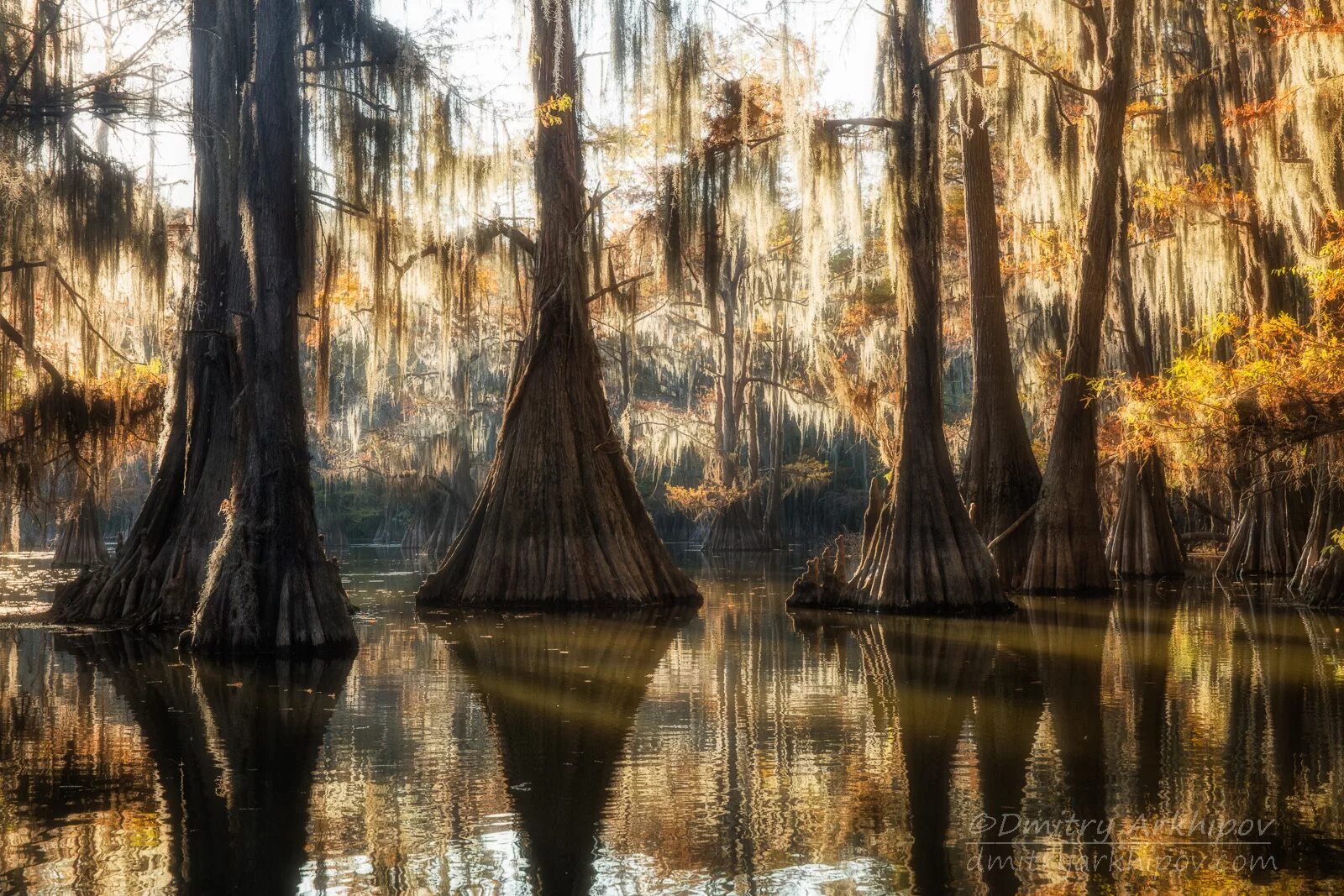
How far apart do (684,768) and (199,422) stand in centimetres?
823

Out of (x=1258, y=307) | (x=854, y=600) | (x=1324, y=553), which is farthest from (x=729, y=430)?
(x=1324, y=553)

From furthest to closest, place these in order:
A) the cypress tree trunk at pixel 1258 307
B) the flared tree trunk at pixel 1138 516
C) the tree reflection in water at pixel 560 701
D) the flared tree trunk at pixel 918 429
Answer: the flared tree trunk at pixel 1138 516 < the cypress tree trunk at pixel 1258 307 < the flared tree trunk at pixel 918 429 < the tree reflection in water at pixel 560 701

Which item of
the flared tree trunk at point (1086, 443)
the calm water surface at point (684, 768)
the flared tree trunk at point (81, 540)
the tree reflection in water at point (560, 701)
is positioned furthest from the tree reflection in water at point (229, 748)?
the flared tree trunk at point (81, 540)

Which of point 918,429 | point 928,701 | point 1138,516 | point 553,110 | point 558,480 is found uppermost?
point 553,110

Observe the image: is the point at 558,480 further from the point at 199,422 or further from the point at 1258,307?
the point at 1258,307

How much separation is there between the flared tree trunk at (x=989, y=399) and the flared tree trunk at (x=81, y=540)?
53.1 ft

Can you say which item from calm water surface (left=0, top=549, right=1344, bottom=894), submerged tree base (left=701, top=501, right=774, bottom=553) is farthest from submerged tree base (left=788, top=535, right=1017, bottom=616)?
submerged tree base (left=701, top=501, right=774, bottom=553)

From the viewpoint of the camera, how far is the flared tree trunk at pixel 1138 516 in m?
18.8

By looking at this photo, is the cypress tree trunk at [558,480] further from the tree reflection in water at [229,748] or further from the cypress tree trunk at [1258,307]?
the cypress tree trunk at [1258,307]

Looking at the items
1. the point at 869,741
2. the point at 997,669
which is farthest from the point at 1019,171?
the point at 869,741

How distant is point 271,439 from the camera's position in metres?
10.5

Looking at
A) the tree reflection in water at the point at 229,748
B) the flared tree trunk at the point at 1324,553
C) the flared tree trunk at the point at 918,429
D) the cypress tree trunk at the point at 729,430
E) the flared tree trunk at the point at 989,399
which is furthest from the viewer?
the cypress tree trunk at the point at 729,430

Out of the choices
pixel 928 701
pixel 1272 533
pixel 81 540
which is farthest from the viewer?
pixel 81 540

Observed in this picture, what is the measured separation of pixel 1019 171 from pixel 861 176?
8.35 metres
